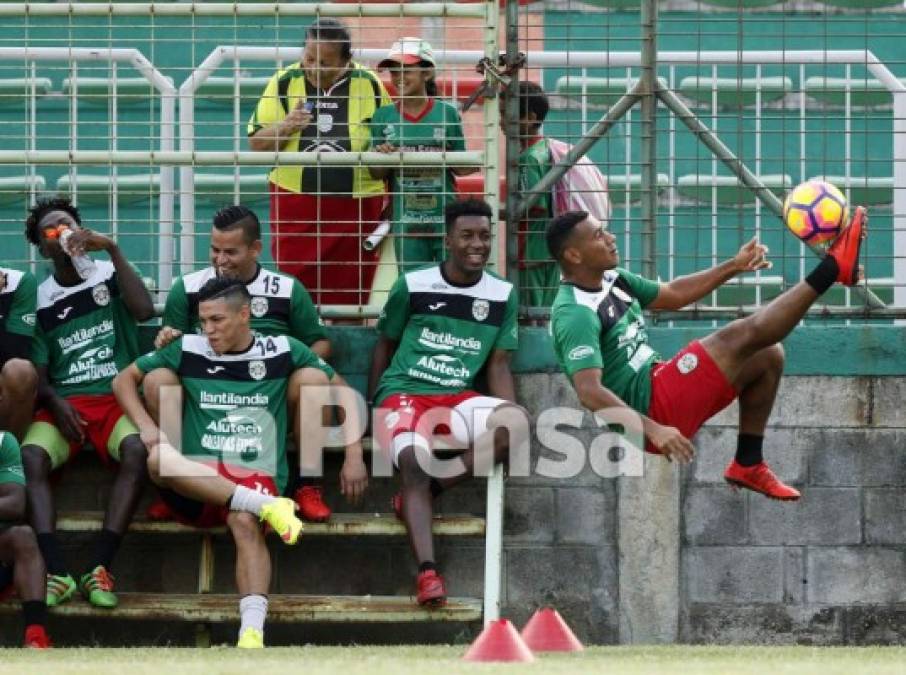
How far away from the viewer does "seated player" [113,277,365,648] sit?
930cm

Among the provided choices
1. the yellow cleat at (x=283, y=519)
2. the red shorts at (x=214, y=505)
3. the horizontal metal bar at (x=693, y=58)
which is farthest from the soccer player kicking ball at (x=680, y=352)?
the red shorts at (x=214, y=505)

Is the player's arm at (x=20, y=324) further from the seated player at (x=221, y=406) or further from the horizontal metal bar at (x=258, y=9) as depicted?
the horizontal metal bar at (x=258, y=9)

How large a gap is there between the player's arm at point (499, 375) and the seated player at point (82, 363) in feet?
5.49

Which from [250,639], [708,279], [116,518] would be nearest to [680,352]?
[708,279]

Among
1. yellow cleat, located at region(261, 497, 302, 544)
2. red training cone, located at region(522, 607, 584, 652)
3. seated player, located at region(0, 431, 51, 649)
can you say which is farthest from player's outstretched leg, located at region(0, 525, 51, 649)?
red training cone, located at region(522, 607, 584, 652)

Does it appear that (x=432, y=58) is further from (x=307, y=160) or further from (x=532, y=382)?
(x=532, y=382)

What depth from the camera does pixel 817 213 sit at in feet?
28.2

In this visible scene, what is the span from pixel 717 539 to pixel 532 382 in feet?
3.87

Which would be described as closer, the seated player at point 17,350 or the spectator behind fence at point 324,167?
the seated player at point 17,350

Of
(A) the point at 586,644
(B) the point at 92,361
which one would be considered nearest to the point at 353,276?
(B) the point at 92,361

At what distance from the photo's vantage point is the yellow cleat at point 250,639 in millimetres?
8633

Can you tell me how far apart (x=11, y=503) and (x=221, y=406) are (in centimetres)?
109

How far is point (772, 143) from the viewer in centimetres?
1139

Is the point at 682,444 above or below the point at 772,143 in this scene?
below
